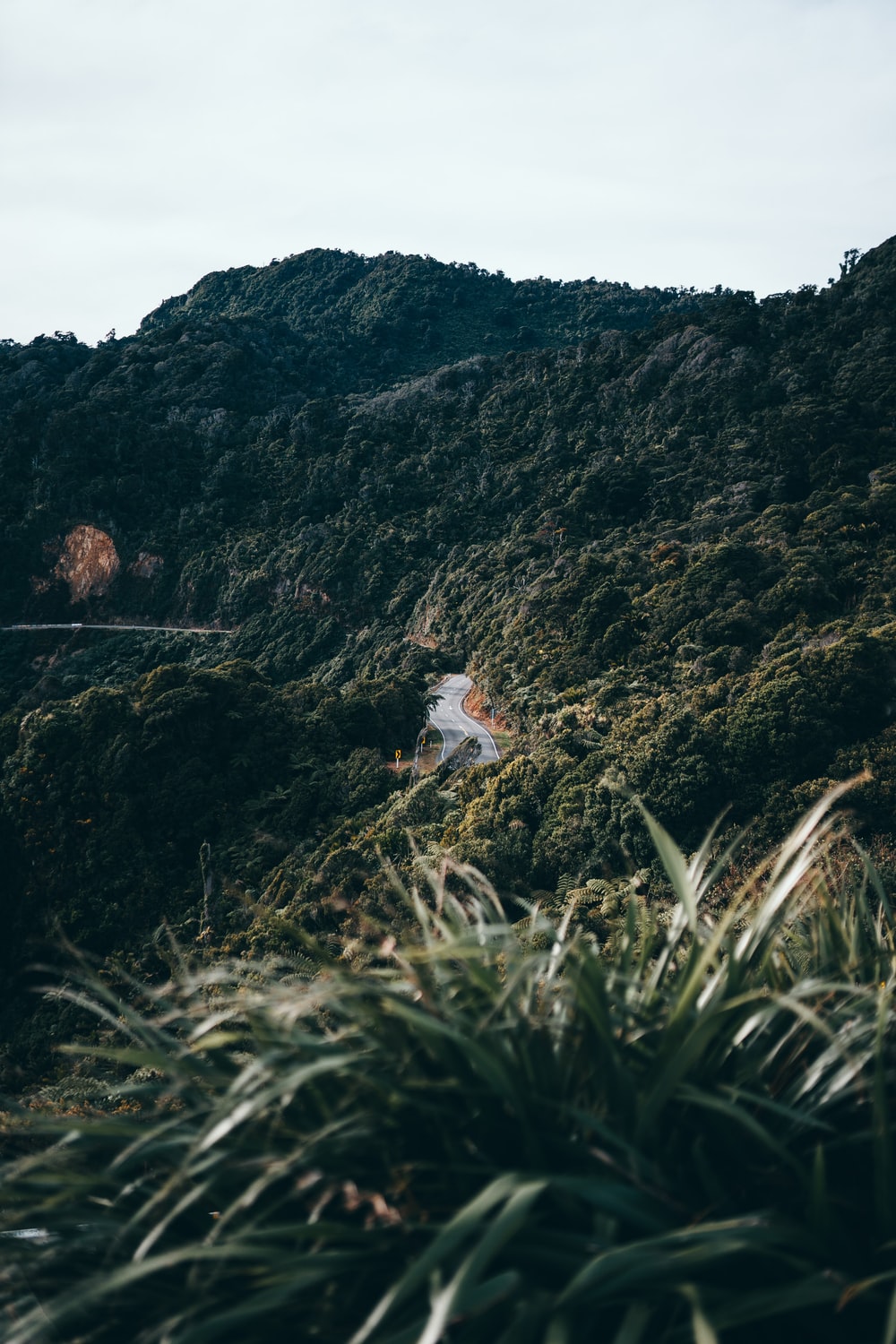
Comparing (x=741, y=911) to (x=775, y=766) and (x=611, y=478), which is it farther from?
Answer: (x=611, y=478)

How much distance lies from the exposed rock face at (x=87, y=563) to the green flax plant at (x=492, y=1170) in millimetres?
76741

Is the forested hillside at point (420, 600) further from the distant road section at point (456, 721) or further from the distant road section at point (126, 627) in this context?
the distant road section at point (456, 721)

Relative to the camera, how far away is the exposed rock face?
73.6 metres

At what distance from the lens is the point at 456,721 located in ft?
112

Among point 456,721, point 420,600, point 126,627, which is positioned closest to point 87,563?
point 126,627

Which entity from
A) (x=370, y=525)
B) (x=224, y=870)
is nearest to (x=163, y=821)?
(x=224, y=870)

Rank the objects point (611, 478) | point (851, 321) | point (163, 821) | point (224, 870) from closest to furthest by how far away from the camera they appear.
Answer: point (224, 870)
point (163, 821)
point (611, 478)
point (851, 321)

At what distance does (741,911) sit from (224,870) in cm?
2428

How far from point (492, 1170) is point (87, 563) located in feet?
259

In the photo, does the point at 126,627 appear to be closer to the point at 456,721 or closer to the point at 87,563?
the point at 87,563

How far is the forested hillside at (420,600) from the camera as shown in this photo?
19922mm

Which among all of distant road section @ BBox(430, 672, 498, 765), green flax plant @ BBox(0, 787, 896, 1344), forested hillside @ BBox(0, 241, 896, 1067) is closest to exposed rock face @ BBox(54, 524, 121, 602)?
forested hillside @ BBox(0, 241, 896, 1067)

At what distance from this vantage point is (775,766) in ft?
62.1

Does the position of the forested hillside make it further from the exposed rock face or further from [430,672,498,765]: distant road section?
[430,672,498,765]: distant road section
